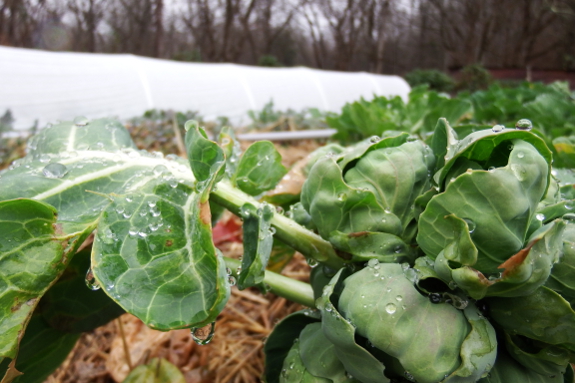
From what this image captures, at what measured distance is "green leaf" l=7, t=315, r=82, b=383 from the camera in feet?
2.47

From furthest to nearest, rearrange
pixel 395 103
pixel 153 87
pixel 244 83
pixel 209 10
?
pixel 209 10, pixel 244 83, pixel 153 87, pixel 395 103

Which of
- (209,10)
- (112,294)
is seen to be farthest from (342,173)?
(209,10)

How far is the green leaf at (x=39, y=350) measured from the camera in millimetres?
754

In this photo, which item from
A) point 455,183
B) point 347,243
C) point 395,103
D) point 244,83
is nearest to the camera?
point 455,183

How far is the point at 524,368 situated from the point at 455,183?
329 millimetres

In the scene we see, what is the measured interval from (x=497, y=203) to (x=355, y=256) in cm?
24

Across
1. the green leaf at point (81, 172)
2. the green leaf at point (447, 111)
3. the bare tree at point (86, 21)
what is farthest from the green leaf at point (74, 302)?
the bare tree at point (86, 21)

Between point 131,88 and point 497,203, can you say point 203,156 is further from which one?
point 131,88

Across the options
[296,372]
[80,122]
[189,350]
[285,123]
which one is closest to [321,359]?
[296,372]

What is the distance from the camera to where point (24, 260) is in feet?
2.02

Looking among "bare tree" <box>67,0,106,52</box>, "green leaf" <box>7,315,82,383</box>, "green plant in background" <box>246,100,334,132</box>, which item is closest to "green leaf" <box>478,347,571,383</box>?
"green leaf" <box>7,315,82,383</box>

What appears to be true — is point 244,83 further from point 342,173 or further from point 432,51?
point 432,51

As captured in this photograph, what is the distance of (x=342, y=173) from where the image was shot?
729 millimetres

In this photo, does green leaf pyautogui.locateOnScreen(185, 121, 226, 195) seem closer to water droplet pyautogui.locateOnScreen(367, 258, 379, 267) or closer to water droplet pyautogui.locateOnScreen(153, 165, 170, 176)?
water droplet pyautogui.locateOnScreen(153, 165, 170, 176)
